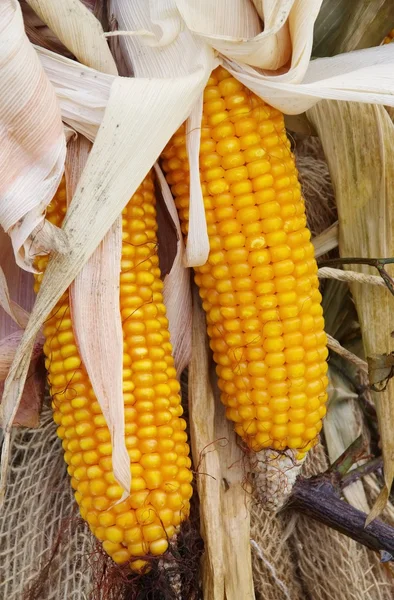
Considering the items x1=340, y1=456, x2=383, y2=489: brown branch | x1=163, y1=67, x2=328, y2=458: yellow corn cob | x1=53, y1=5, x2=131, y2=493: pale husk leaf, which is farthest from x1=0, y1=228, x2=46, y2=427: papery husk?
x1=340, y1=456, x2=383, y2=489: brown branch

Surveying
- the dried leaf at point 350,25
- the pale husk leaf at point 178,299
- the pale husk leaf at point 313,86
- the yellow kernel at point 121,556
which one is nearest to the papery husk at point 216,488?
the pale husk leaf at point 178,299

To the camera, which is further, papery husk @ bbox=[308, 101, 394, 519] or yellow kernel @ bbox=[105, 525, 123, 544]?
papery husk @ bbox=[308, 101, 394, 519]

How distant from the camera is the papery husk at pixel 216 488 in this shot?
760 mm

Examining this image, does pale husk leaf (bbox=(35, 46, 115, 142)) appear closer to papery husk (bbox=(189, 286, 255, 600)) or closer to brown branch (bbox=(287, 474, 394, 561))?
papery husk (bbox=(189, 286, 255, 600))

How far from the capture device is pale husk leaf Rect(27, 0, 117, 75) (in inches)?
25.6

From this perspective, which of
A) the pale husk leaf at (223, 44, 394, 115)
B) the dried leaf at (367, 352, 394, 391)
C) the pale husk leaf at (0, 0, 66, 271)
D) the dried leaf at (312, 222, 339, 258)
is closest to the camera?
the pale husk leaf at (0, 0, 66, 271)

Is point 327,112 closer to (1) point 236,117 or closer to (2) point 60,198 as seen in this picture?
(1) point 236,117

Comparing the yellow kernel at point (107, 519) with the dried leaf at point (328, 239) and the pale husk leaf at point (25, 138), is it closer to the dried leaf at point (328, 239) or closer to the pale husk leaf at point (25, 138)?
the pale husk leaf at point (25, 138)

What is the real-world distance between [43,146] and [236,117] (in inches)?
8.3

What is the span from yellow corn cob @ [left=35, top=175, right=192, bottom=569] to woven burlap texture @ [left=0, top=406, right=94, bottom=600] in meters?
0.18

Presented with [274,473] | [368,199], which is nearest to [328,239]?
[368,199]

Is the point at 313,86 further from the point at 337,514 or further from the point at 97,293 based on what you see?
the point at 337,514

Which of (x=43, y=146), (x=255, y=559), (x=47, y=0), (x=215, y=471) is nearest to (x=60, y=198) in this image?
(x=43, y=146)

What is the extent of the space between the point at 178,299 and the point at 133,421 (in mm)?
174
